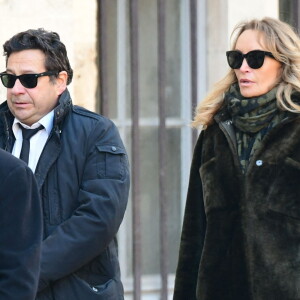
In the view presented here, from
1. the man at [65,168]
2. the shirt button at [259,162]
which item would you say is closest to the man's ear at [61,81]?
the man at [65,168]

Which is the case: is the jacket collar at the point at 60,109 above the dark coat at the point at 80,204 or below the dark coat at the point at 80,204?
above

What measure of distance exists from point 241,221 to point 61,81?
0.91 metres

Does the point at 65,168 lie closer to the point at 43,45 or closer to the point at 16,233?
the point at 43,45

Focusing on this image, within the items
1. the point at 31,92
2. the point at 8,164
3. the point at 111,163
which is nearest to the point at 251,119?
the point at 111,163

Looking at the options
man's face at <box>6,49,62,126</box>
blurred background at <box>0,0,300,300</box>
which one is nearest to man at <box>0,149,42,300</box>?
Result: man's face at <box>6,49,62,126</box>

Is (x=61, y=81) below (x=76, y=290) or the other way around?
the other way around

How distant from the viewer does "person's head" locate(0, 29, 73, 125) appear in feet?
14.4

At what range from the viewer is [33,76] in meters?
4.43

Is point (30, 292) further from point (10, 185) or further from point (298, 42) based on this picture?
point (298, 42)

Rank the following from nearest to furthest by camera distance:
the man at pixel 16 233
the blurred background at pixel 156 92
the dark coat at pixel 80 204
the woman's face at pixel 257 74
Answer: the man at pixel 16 233
the dark coat at pixel 80 204
the woman's face at pixel 257 74
the blurred background at pixel 156 92

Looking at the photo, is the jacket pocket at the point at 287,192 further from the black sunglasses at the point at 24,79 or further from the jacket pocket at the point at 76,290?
the black sunglasses at the point at 24,79

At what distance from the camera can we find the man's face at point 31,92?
4.39 meters

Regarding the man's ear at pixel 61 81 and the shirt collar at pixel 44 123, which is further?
the man's ear at pixel 61 81

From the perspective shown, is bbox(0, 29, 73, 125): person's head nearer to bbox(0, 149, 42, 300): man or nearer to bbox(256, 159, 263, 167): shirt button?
bbox(256, 159, 263, 167): shirt button
